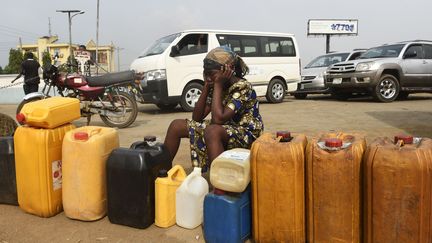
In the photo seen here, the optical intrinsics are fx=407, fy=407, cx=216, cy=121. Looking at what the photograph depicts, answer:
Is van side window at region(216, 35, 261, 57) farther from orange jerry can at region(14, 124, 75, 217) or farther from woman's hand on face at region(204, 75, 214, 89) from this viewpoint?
orange jerry can at region(14, 124, 75, 217)

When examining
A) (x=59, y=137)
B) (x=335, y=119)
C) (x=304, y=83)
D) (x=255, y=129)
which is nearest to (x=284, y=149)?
(x=255, y=129)

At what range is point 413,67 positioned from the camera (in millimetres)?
11500

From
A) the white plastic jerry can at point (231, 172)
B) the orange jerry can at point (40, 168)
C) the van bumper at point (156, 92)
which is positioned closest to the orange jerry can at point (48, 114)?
the orange jerry can at point (40, 168)

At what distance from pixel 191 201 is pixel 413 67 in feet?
34.7

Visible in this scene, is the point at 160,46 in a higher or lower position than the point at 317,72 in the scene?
higher

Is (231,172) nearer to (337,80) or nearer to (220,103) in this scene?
(220,103)

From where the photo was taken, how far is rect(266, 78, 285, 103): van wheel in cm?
1187

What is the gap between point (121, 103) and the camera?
7477mm

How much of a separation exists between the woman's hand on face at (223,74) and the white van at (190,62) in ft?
21.0

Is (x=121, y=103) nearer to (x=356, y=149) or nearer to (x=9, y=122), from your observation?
(x=9, y=122)

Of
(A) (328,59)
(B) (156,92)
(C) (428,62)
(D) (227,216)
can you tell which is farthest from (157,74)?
(C) (428,62)

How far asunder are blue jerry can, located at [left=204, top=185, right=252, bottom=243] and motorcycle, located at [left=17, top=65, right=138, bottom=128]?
4.98 m

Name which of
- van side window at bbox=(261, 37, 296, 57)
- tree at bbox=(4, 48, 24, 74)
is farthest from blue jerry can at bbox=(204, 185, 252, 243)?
tree at bbox=(4, 48, 24, 74)

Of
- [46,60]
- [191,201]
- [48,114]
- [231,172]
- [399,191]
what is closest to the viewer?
[399,191]
